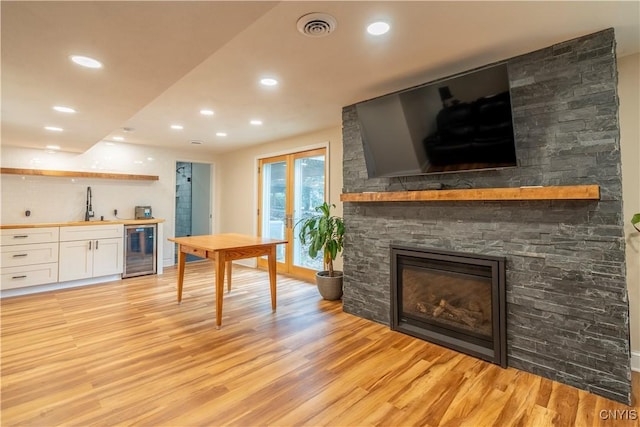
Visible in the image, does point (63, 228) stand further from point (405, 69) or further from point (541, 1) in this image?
point (541, 1)

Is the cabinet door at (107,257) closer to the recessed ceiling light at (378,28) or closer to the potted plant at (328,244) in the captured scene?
the potted plant at (328,244)

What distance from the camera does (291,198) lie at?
17.1 feet

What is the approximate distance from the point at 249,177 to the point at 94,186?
257 centimetres

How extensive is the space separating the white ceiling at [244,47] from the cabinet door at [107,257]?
1997mm

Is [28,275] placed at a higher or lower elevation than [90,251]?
lower

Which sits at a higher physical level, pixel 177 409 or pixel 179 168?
pixel 179 168

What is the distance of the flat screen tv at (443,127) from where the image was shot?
219 centimetres

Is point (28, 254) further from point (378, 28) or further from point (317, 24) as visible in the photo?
point (378, 28)

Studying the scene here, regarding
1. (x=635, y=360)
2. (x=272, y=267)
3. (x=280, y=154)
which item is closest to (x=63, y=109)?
(x=272, y=267)

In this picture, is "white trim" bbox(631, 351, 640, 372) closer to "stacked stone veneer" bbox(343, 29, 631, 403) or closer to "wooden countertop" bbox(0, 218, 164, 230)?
"stacked stone veneer" bbox(343, 29, 631, 403)

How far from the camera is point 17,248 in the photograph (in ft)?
13.4

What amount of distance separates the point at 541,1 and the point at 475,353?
93.7 inches

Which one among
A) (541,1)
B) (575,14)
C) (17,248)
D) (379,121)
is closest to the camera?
(541,1)

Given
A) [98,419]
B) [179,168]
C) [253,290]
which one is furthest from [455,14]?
[179,168]
